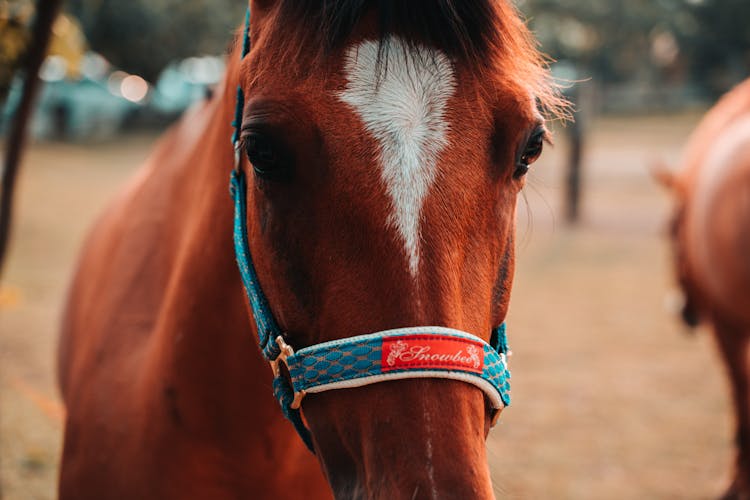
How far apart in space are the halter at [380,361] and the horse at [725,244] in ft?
11.0

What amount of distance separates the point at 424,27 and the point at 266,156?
0.39m

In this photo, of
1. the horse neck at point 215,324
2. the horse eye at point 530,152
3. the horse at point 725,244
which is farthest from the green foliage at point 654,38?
the horse eye at point 530,152

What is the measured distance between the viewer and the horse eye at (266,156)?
4.17 ft

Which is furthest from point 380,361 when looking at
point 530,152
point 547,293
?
point 547,293

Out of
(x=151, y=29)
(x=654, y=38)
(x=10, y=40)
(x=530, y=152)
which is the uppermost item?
(x=654, y=38)

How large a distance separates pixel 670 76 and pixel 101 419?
42.0 metres

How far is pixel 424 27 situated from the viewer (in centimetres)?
129

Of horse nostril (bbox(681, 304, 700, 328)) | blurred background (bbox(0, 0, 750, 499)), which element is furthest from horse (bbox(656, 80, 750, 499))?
blurred background (bbox(0, 0, 750, 499))

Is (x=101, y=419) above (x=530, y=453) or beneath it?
above

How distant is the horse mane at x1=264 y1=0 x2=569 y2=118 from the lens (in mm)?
1289

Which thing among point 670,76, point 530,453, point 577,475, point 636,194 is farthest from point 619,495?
point 670,76

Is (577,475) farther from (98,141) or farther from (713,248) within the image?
(98,141)

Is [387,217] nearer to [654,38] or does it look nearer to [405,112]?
[405,112]

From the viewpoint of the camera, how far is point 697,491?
160 inches
